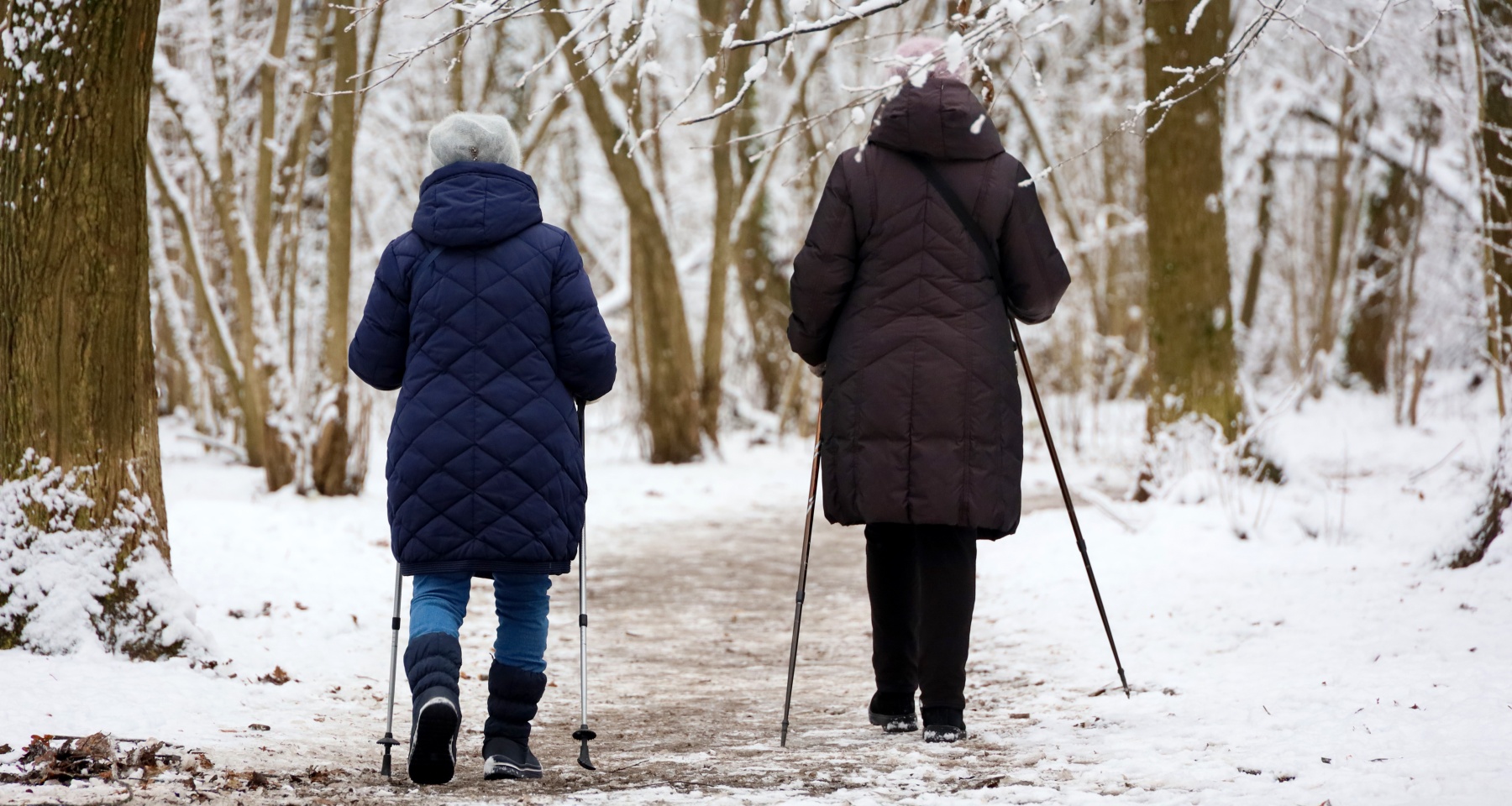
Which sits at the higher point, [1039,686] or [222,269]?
[222,269]

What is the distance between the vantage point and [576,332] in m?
3.60

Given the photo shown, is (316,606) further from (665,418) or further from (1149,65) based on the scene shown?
(665,418)

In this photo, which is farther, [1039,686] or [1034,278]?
[1039,686]

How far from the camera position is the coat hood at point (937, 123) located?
3.92 m

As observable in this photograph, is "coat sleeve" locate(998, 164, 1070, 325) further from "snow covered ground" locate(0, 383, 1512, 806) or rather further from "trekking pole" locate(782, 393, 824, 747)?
"snow covered ground" locate(0, 383, 1512, 806)

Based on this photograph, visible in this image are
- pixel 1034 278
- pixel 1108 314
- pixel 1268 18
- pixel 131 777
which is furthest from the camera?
pixel 1108 314

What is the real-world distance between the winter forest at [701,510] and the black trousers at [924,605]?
21 centimetres

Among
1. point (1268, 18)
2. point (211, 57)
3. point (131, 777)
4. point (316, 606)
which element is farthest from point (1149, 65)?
point (211, 57)

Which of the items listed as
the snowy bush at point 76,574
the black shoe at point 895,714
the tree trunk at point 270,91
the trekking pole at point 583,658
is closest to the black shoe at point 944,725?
the black shoe at point 895,714

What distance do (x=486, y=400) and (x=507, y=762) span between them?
0.96 m

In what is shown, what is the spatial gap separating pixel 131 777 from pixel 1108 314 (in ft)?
61.8

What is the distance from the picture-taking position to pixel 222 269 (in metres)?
16.3

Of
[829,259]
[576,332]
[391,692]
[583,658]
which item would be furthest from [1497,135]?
[391,692]

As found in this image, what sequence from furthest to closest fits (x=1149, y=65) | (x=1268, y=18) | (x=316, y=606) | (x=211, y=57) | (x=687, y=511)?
(x=211, y=57), (x=687, y=511), (x=1149, y=65), (x=316, y=606), (x=1268, y=18)
